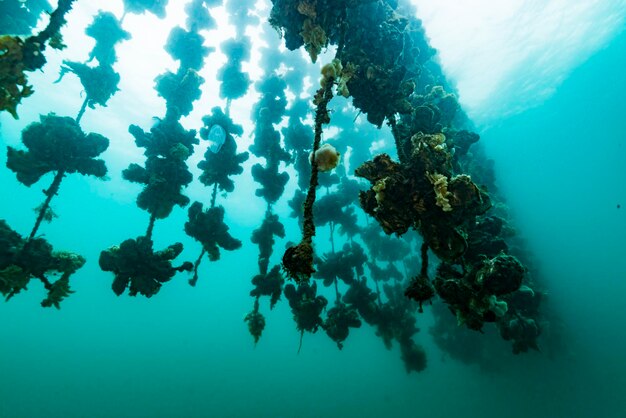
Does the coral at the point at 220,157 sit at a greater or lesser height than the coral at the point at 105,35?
→ lesser

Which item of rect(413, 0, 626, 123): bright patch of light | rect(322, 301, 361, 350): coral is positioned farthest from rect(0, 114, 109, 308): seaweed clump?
rect(413, 0, 626, 123): bright patch of light

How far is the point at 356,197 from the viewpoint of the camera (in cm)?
1981

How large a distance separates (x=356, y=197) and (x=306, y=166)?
6.15 m

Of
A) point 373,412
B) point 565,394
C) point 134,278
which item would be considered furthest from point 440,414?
point 134,278

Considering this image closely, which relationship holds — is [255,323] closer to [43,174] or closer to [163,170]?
[163,170]

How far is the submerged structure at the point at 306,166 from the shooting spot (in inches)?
208

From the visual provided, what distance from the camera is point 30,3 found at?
10375 mm

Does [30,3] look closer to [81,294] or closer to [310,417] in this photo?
[310,417]

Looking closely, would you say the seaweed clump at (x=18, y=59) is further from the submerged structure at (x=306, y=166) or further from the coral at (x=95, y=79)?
the coral at (x=95, y=79)

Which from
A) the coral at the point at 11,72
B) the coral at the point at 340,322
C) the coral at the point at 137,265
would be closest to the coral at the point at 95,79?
the coral at the point at 11,72

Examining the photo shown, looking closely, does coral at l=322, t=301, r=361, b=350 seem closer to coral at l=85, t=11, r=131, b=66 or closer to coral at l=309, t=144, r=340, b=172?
coral at l=309, t=144, r=340, b=172

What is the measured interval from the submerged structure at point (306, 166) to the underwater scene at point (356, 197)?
6cm

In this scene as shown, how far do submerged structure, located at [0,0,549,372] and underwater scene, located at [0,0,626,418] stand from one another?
0.06 meters

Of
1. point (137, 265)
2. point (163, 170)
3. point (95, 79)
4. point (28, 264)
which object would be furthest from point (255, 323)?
point (95, 79)
